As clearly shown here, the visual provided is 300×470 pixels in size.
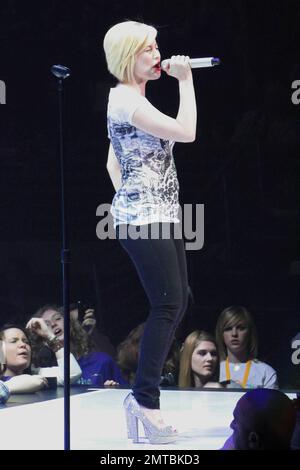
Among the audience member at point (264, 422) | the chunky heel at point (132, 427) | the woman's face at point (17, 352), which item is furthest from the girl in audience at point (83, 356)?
the audience member at point (264, 422)

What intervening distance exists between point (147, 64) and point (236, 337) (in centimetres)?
201

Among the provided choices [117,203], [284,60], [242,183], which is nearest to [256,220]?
[242,183]

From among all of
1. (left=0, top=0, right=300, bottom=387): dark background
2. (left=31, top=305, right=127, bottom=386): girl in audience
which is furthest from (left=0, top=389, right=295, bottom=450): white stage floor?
(left=0, top=0, right=300, bottom=387): dark background

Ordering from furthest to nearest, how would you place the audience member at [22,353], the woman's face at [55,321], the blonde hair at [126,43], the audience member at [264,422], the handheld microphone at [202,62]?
the woman's face at [55,321] < the audience member at [22,353] < the blonde hair at [126,43] < the handheld microphone at [202,62] < the audience member at [264,422]

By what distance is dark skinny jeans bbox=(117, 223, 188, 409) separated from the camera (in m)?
2.03

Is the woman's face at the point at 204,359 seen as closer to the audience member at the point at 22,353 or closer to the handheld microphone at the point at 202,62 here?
the audience member at the point at 22,353

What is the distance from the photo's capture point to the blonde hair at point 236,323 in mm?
3852

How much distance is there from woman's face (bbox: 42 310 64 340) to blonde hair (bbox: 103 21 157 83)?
82.6 inches

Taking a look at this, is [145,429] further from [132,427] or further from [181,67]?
[181,67]

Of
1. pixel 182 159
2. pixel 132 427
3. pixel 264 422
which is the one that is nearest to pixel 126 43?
pixel 132 427

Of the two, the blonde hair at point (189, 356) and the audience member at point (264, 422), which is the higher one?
the audience member at point (264, 422)

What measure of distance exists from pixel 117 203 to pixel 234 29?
89.2 inches

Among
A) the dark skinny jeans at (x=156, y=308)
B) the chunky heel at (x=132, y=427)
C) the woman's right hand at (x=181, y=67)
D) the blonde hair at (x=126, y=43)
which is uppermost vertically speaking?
the blonde hair at (x=126, y=43)

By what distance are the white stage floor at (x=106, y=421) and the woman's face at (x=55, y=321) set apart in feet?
3.38
